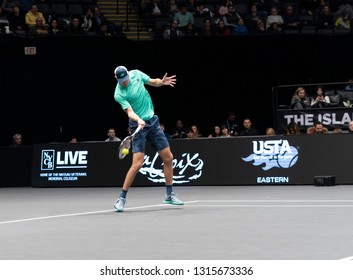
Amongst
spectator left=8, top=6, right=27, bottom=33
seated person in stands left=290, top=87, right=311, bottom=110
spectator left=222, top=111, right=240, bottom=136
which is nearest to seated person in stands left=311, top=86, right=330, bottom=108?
seated person in stands left=290, top=87, right=311, bottom=110

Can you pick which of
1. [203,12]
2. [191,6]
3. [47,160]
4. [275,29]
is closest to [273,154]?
[47,160]

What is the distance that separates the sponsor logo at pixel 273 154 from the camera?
62.2 feet

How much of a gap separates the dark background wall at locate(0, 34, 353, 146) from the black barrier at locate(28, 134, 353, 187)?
4849 mm

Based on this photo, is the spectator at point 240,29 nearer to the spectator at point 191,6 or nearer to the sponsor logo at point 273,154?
the spectator at point 191,6

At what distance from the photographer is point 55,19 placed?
25.9 metres

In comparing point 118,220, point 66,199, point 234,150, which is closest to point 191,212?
point 118,220

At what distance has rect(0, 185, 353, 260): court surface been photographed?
8117mm

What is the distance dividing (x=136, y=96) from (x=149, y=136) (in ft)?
2.13

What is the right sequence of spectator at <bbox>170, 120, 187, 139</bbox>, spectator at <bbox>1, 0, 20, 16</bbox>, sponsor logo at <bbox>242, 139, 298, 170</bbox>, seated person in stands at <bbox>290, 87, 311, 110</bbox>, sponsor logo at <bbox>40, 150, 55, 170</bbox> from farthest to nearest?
spectator at <bbox>1, 0, 20, 16</bbox>
spectator at <bbox>170, 120, 187, 139</bbox>
seated person in stands at <bbox>290, 87, 311, 110</bbox>
sponsor logo at <bbox>40, 150, 55, 170</bbox>
sponsor logo at <bbox>242, 139, 298, 170</bbox>

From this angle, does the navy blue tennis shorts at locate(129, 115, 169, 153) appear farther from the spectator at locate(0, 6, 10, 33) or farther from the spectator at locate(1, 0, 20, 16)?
the spectator at locate(1, 0, 20, 16)

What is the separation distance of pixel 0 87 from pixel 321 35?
30.9 ft

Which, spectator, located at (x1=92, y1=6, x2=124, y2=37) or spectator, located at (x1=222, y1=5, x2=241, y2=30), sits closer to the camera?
spectator, located at (x1=92, y1=6, x2=124, y2=37)

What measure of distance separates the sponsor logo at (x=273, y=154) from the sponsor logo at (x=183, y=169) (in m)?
1.15
